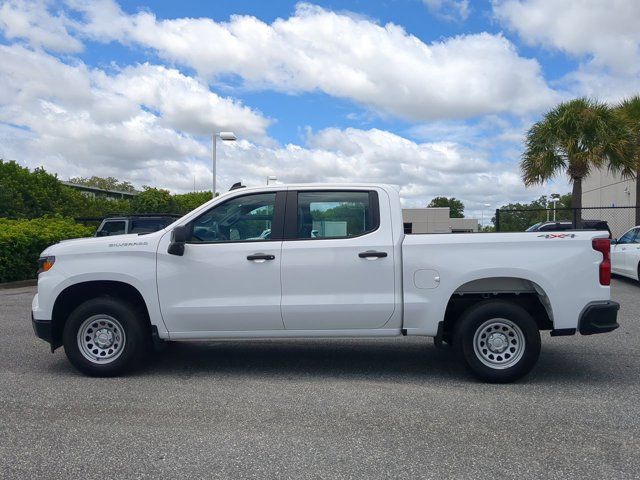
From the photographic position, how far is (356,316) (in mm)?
6023

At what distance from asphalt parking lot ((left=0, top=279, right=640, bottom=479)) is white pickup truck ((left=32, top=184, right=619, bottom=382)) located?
479mm

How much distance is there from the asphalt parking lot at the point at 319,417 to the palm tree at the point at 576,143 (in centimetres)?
1420

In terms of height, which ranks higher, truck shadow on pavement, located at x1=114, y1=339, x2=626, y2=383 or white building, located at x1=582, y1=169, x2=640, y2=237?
white building, located at x1=582, y1=169, x2=640, y2=237

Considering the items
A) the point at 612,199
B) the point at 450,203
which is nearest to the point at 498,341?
the point at 612,199

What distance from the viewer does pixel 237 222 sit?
20.5 ft

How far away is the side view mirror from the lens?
5984 mm

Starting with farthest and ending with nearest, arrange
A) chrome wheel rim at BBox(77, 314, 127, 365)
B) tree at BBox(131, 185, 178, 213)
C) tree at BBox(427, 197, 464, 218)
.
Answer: tree at BBox(427, 197, 464, 218) → tree at BBox(131, 185, 178, 213) → chrome wheel rim at BBox(77, 314, 127, 365)

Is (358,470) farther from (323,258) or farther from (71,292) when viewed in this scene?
(71,292)

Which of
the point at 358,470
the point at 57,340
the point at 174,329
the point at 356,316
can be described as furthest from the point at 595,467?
the point at 57,340

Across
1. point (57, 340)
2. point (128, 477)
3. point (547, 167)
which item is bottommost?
point (128, 477)

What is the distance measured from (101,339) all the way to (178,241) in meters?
1.34

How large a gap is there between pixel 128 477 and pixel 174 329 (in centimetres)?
233

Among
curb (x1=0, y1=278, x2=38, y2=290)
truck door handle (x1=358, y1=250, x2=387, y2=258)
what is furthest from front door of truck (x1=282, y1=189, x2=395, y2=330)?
curb (x1=0, y1=278, x2=38, y2=290)

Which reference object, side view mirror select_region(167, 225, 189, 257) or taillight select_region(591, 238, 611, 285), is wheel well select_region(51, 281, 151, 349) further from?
taillight select_region(591, 238, 611, 285)
